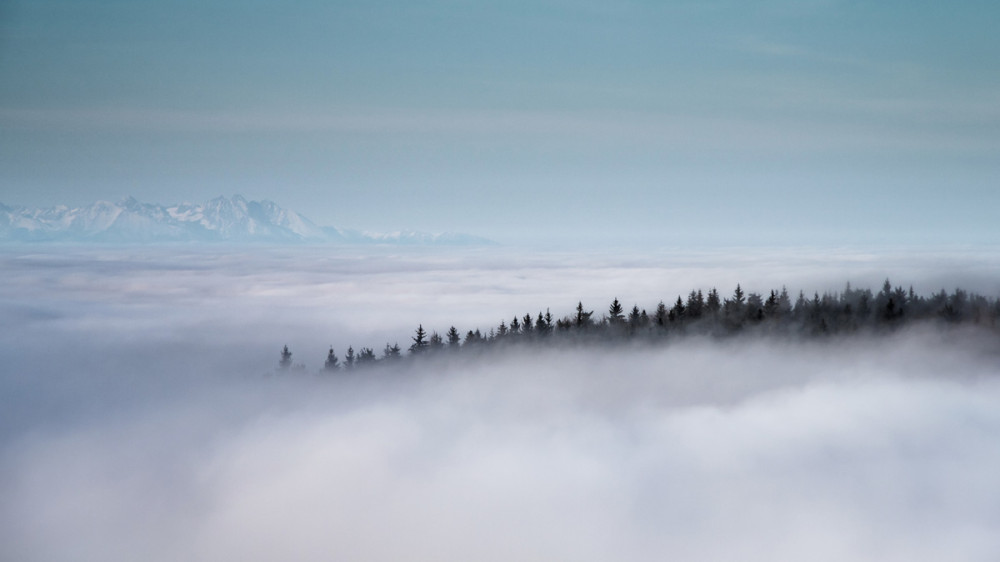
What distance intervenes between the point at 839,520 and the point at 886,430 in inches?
1276

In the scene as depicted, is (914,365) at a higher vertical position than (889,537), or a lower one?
higher

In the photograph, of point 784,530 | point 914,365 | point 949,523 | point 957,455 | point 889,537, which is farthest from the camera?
point 784,530

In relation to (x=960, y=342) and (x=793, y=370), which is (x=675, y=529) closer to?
(x=793, y=370)

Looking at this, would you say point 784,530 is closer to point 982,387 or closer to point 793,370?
point 793,370

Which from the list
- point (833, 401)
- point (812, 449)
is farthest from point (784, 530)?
point (833, 401)

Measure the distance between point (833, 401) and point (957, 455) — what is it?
42.0 metres

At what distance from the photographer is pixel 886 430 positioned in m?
189

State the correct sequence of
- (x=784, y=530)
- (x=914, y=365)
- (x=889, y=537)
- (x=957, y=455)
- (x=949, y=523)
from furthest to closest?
(x=784, y=530), (x=914, y=365), (x=889, y=537), (x=957, y=455), (x=949, y=523)

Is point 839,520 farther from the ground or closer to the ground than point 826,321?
closer to the ground

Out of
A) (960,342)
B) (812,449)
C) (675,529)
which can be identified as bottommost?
(675,529)

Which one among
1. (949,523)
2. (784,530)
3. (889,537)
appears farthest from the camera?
(784,530)

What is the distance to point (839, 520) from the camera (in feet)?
557

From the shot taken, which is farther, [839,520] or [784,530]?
[784,530]

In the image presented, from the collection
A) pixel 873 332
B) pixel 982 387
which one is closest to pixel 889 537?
pixel 982 387
